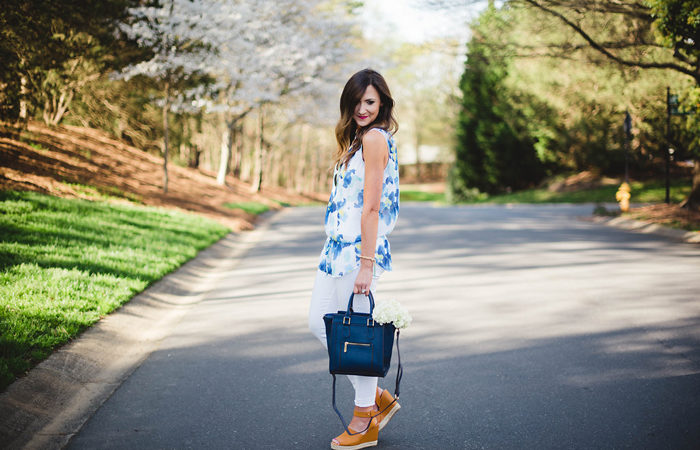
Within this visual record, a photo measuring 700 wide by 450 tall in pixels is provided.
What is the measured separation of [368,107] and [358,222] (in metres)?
0.64

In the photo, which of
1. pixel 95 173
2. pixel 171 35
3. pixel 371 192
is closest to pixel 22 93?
pixel 95 173

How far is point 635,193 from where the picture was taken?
26172 millimetres

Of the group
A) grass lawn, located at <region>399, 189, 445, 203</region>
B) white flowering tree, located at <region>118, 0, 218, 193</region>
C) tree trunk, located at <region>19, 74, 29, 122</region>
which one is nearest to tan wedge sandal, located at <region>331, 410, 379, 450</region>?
tree trunk, located at <region>19, 74, 29, 122</region>

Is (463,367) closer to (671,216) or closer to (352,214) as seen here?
(352,214)

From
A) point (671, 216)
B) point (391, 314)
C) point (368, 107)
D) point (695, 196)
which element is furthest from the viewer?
point (695, 196)

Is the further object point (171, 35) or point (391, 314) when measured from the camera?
point (171, 35)

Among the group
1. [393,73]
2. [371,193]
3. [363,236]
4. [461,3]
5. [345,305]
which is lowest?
[345,305]

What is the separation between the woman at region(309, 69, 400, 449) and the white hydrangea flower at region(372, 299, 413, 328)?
0.44 feet

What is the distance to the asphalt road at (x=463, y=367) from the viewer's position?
344cm

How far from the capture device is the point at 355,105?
3277mm

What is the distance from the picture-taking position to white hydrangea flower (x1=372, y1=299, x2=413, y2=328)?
3078 millimetres

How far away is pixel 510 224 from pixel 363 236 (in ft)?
43.9

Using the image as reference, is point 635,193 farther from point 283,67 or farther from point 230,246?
point 230,246

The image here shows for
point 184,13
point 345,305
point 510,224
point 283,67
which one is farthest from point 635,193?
point 345,305
